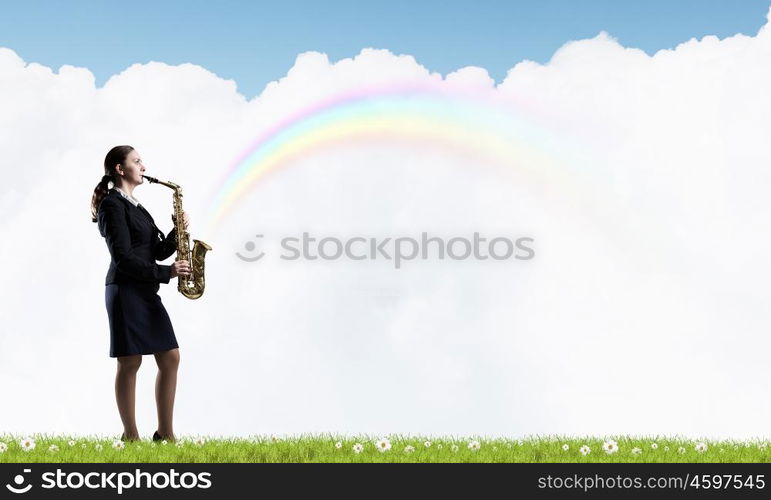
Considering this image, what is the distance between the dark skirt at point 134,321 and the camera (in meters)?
8.38

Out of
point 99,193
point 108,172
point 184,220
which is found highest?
point 108,172

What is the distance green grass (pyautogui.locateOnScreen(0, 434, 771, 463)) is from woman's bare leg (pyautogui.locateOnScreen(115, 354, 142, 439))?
309mm

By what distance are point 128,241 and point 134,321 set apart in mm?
681

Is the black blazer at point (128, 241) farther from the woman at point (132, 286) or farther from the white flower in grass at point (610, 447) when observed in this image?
the white flower in grass at point (610, 447)

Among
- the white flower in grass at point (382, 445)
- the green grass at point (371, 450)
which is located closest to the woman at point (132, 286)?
the green grass at point (371, 450)

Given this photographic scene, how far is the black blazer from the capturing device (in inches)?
327

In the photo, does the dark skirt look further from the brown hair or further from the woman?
the brown hair

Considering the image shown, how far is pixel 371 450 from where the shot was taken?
883 centimetres

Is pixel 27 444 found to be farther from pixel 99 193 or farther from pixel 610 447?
pixel 610 447

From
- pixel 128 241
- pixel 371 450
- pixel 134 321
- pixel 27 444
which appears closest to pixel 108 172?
Answer: pixel 128 241

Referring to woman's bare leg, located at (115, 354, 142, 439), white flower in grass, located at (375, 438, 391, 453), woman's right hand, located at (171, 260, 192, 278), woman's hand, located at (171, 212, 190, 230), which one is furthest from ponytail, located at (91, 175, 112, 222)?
white flower in grass, located at (375, 438, 391, 453)
